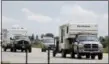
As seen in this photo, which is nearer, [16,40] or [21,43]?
[21,43]

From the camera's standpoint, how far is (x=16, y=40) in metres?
44.9

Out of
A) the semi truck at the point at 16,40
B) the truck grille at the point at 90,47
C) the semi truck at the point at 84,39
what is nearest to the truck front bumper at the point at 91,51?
the semi truck at the point at 84,39

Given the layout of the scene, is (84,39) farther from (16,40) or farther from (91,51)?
(16,40)

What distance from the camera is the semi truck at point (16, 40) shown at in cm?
4472

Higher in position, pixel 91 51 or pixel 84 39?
pixel 84 39

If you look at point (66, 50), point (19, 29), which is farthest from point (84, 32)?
point (19, 29)

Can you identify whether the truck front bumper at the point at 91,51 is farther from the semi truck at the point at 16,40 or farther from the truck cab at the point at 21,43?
the truck cab at the point at 21,43

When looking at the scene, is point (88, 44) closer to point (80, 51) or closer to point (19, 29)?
point (80, 51)

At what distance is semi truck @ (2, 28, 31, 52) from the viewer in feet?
147

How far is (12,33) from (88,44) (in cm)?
1976

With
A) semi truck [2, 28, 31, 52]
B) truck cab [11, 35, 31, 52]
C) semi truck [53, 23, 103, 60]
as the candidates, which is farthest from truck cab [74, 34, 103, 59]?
truck cab [11, 35, 31, 52]

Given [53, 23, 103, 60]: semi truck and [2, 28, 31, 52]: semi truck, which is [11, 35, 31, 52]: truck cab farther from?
[53, 23, 103, 60]: semi truck

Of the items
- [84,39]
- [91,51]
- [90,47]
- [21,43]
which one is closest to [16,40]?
[21,43]

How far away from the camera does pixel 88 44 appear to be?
3102 centimetres
